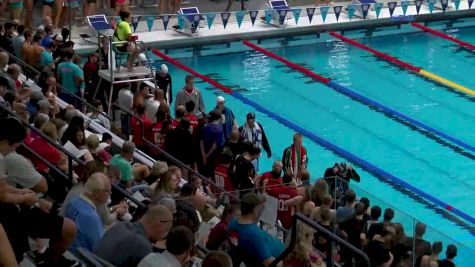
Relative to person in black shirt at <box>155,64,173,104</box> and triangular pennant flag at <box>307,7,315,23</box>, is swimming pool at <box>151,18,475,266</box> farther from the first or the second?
person in black shirt at <box>155,64,173,104</box>

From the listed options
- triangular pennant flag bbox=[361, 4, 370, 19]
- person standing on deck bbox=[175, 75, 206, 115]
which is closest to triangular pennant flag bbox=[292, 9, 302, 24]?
triangular pennant flag bbox=[361, 4, 370, 19]

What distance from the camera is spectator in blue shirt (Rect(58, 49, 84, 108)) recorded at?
12.6m

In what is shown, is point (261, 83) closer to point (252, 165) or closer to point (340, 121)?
point (340, 121)

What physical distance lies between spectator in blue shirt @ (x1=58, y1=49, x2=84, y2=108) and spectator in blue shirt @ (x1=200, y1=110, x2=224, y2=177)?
2325mm

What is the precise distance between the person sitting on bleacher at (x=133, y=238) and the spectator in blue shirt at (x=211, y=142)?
497 cm

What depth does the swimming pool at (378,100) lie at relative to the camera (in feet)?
42.6

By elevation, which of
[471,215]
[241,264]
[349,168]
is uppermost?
[241,264]

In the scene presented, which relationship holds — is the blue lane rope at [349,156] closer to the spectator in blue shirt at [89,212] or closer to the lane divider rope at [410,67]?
the lane divider rope at [410,67]

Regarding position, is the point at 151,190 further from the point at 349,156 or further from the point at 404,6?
the point at 404,6

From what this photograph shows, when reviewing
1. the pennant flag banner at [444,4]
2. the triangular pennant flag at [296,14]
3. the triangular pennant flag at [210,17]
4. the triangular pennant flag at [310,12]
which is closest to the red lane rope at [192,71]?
the triangular pennant flag at [210,17]

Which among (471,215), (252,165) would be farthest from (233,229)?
(471,215)

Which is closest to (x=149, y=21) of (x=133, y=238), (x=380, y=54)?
(x=380, y=54)

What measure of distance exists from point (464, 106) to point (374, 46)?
391 cm

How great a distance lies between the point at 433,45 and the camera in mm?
19594
